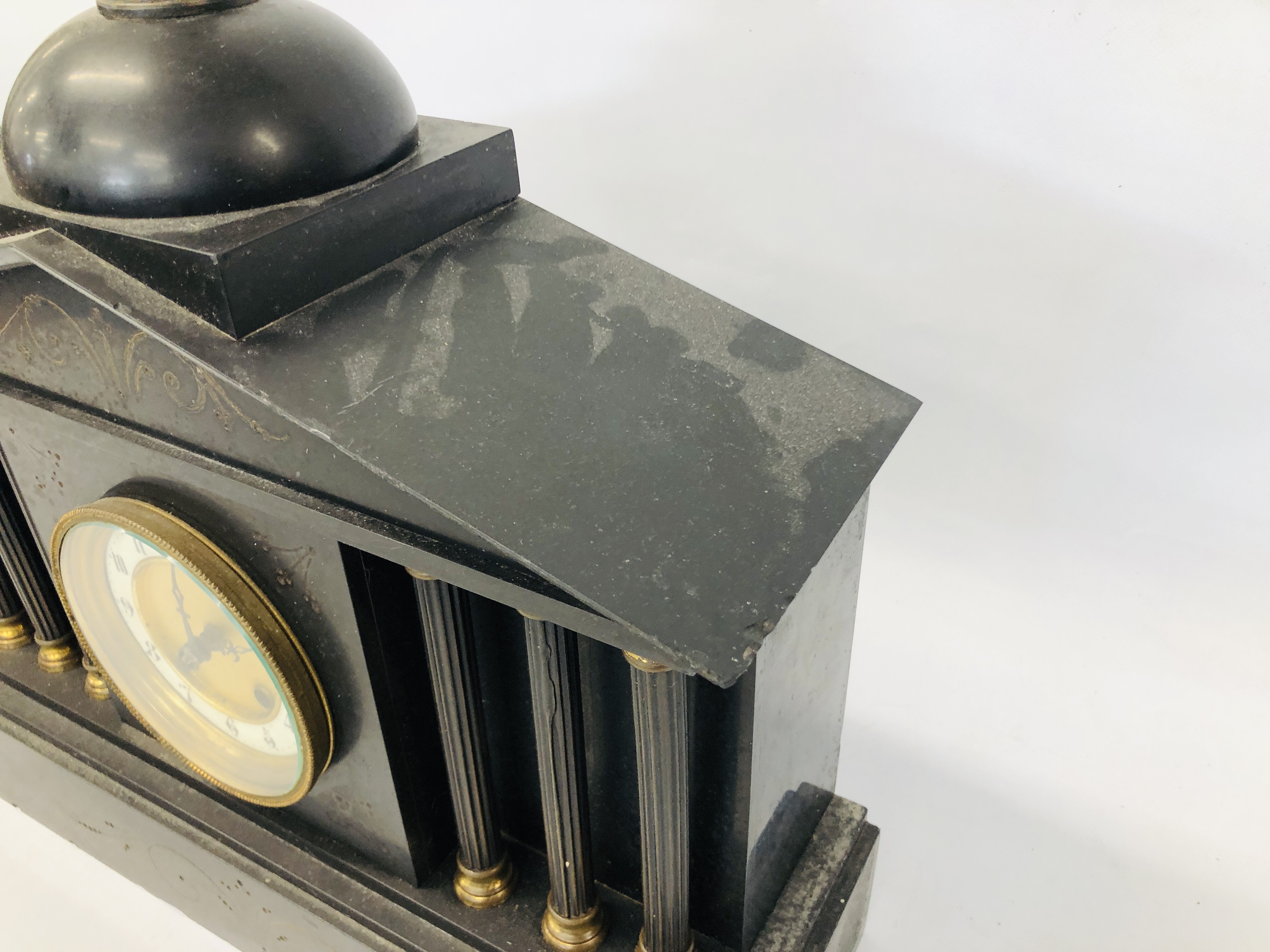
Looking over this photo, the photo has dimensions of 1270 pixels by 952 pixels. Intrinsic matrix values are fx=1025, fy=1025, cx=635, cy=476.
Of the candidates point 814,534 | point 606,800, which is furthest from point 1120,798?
point 814,534

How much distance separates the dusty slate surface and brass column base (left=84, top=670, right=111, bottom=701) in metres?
0.80

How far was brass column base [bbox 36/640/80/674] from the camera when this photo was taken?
160 centimetres

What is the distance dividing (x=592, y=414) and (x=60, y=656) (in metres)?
1.13

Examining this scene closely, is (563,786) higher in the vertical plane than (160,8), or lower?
lower

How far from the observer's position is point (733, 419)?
0.99m

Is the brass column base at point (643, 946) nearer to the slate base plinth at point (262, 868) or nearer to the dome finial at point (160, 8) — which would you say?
the slate base plinth at point (262, 868)

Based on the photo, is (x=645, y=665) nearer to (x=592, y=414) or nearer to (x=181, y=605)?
(x=592, y=414)

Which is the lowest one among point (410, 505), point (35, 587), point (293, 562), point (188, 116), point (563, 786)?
point (35, 587)

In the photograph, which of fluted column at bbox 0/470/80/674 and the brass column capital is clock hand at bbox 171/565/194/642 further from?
the brass column capital

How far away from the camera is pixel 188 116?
95cm

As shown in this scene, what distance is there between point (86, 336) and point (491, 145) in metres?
0.48

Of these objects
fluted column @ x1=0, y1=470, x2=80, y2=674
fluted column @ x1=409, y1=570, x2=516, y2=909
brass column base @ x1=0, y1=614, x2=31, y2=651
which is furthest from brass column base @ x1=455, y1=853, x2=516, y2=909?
brass column base @ x1=0, y1=614, x2=31, y2=651

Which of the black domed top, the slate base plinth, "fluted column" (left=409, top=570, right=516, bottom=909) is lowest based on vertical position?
the slate base plinth

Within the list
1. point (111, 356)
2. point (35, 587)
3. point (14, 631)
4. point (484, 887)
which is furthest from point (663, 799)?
point (14, 631)
